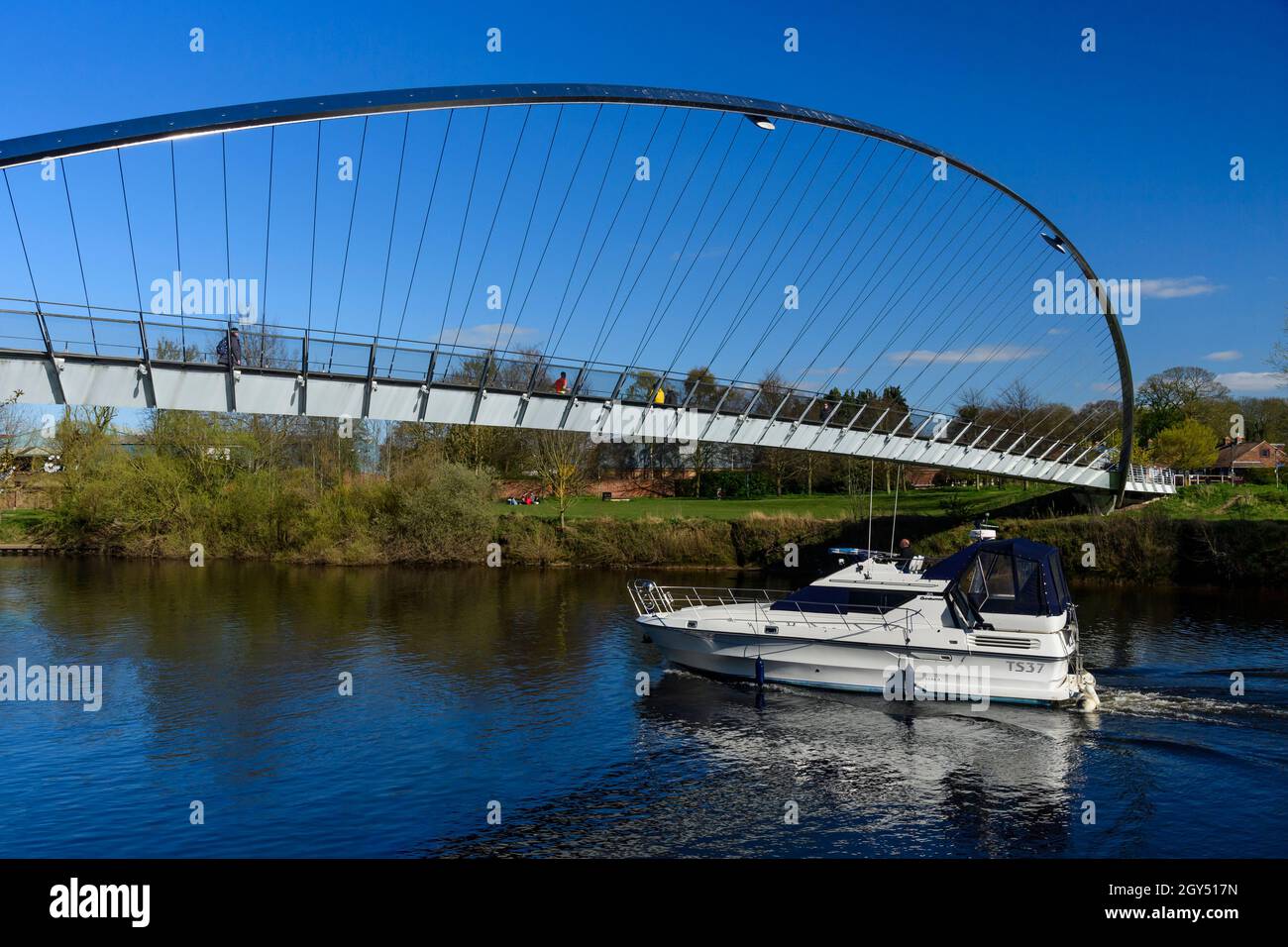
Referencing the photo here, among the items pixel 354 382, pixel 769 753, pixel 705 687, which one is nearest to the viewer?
pixel 769 753

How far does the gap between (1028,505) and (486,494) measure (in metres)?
35.3

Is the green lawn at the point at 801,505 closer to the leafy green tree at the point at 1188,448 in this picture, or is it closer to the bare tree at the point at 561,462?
the bare tree at the point at 561,462

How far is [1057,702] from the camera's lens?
25250 millimetres

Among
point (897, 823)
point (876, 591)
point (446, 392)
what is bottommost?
point (897, 823)

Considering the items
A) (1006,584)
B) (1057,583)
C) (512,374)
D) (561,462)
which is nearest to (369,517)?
(561,462)

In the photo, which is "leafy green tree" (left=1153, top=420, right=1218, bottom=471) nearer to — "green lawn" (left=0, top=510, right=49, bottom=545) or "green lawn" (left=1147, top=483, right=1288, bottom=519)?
"green lawn" (left=1147, top=483, right=1288, bottom=519)

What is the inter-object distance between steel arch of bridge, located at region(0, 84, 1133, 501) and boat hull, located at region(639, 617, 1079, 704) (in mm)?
15794

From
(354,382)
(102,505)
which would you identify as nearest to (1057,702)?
(354,382)

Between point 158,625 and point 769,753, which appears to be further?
point 158,625

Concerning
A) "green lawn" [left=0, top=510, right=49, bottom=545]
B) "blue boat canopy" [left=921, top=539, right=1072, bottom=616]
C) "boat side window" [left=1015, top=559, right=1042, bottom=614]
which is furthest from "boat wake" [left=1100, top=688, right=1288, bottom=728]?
"green lawn" [left=0, top=510, right=49, bottom=545]

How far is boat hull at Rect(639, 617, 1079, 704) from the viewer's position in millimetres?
25344

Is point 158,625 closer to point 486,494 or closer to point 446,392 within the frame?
point 446,392

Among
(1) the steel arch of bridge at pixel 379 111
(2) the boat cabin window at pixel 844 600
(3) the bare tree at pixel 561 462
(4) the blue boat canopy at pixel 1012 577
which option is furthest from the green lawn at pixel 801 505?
(4) the blue boat canopy at pixel 1012 577

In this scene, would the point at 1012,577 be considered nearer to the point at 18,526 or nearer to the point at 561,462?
the point at 561,462
